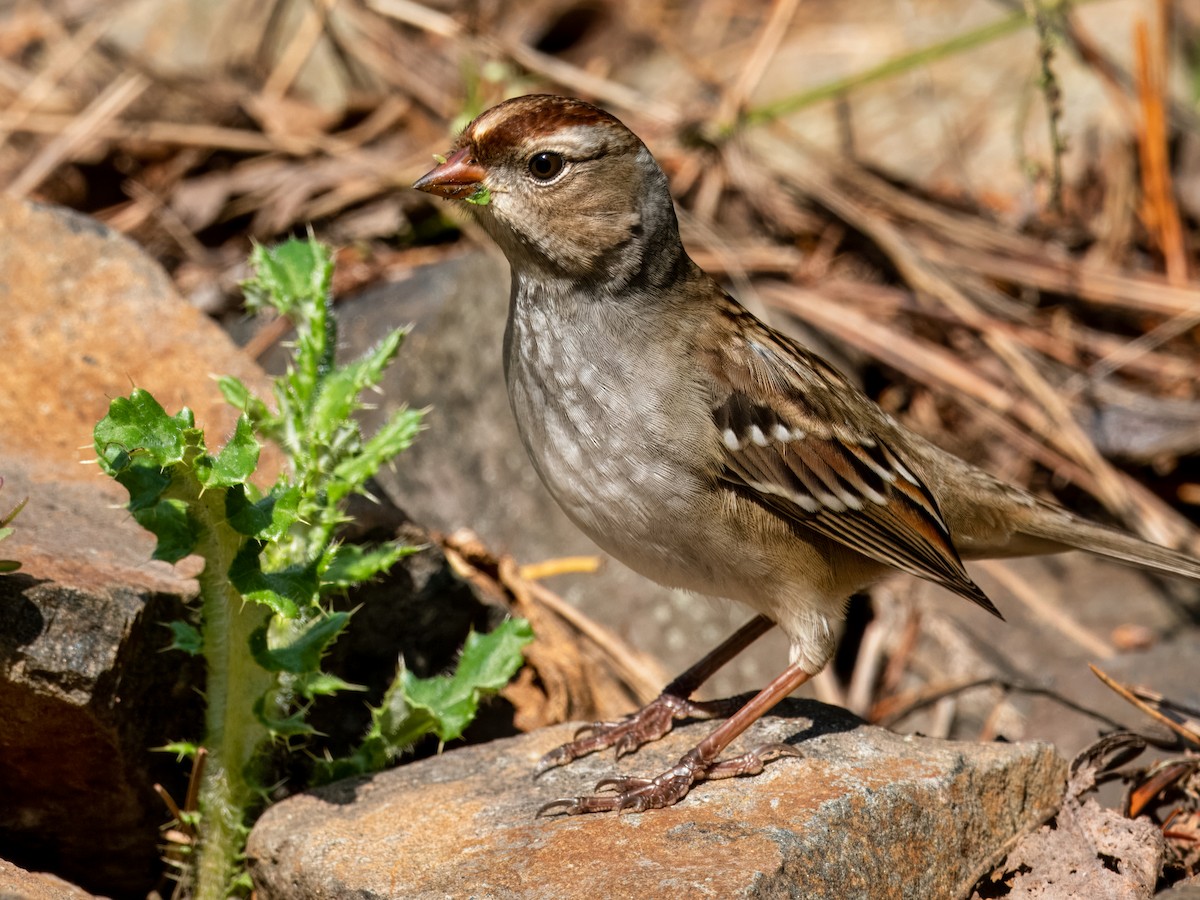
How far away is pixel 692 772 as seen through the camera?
139 inches

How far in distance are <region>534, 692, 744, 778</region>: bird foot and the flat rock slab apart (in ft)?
0.15

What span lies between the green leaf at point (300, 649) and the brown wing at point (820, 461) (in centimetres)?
115

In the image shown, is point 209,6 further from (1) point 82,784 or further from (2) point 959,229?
(1) point 82,784

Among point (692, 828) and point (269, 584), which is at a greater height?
point (269, 584)

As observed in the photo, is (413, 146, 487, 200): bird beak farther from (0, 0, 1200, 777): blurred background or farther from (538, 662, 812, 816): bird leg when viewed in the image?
(0, 0, 1200, 777): blurred background

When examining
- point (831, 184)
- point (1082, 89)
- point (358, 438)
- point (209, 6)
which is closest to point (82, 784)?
point (358, 438)

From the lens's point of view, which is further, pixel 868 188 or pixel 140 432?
pixel 868 188

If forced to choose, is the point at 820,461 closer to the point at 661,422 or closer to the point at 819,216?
the point at 661,422

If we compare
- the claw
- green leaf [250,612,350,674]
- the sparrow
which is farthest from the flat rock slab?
green leaf [250,612,350,674]

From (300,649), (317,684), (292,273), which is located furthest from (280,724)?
(292,273)

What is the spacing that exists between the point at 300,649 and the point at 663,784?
0.99 metres

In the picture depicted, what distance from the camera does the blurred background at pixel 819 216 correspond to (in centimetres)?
557

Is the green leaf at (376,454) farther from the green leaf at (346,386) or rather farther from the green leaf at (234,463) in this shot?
the green leaf at (234,463)

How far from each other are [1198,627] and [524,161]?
3.81 meters
